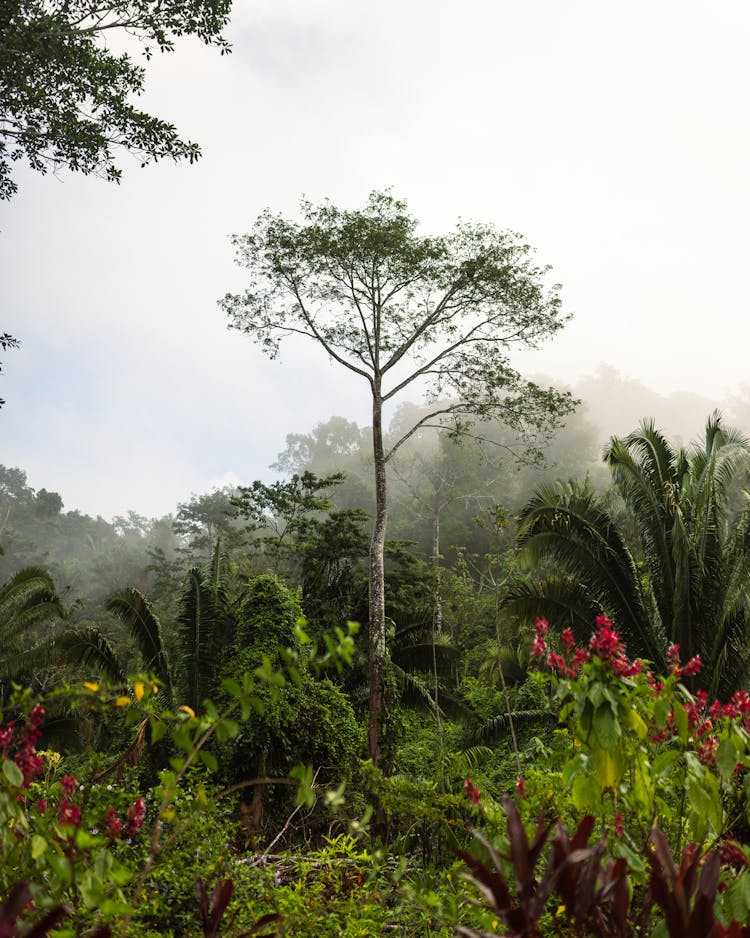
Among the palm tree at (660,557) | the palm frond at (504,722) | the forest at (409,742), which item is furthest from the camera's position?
the palm frond at (504,722)

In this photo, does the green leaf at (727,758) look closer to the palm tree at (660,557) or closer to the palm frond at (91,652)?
the palm tree at (660,557)

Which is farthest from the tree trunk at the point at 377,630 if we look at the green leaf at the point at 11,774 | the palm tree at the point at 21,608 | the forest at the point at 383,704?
the green leaf at the point at 11,774

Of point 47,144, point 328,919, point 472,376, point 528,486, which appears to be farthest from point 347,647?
point 528,486

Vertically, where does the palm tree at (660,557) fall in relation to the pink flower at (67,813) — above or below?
above

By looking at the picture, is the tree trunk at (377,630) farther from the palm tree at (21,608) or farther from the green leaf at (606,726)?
the green leaf at (606,726)

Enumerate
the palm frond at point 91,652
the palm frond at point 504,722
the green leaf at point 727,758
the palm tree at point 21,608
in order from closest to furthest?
1. the green leaf at point 727,758
2. the palm frond at point 91,652
3. the palm tree at point 21,608
4. the palm frond at point 504,722

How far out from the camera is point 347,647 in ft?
5.39

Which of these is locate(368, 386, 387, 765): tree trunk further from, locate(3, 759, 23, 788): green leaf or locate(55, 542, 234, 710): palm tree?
locate(3, 759, 23, 788): green leaf

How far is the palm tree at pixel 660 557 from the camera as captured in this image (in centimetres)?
805

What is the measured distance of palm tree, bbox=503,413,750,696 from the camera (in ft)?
26.4

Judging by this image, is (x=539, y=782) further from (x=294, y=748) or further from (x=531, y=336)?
(x=531, y=336)

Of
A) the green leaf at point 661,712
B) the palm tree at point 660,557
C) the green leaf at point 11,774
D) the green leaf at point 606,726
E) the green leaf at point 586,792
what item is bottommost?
the green leaf at point 11,774

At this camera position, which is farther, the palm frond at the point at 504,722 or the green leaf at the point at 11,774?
the palm frond at the point at 504,722

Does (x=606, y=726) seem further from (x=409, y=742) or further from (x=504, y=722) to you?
(x=409, y=742)
